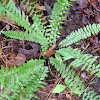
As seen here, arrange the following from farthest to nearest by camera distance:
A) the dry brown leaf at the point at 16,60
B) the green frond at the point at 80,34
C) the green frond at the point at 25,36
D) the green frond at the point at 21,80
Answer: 1. the dry brown leaf at the point at 16,60
2. the green frond at the point at 80,34
3. the green frond at the point at 25,36
4. the green frond at the point at 21,80

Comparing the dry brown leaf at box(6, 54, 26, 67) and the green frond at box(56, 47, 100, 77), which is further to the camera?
the dry brown leaf at box(6, 54, 26, 67)

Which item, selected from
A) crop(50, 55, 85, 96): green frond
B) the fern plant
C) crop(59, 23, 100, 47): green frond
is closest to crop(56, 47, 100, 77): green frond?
the fern plant

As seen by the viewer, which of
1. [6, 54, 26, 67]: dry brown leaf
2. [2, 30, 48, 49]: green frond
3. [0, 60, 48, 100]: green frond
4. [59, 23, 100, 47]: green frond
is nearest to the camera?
Answer: [0, 60, 48, 100]: green frond

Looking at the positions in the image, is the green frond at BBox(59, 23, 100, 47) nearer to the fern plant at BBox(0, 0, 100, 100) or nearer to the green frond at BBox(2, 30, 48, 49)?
the fern plant at BBox(0, 0, 100, 100)

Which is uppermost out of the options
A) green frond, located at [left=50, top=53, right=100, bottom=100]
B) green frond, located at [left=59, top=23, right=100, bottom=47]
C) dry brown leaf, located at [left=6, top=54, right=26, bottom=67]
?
green frond, located at [left=59, top=23, right=100, bottom=47]

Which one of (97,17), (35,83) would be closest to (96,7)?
(97,17)

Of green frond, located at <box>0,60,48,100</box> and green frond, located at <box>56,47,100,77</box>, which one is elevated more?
green frond, located at <box>56,47,100,77</box>

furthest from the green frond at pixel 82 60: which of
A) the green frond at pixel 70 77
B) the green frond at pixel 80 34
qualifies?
the green frond at pixel 80 34

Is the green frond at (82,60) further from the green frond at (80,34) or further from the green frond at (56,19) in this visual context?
the green frond at (56,19)
